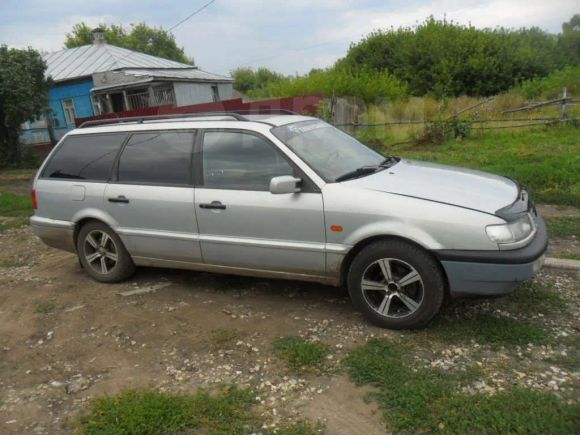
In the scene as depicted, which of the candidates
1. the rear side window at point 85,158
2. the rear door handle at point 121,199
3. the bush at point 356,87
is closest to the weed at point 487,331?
the rear door handle at point 121,199

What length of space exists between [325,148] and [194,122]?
4.05ft

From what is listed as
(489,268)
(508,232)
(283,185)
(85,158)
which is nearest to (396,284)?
(489,268)

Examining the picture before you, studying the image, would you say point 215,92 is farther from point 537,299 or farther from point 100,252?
point 537,299

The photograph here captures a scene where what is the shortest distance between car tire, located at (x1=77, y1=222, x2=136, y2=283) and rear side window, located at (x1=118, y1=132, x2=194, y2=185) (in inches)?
24.7

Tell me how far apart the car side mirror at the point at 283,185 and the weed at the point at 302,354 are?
112cm

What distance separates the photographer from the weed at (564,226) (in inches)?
218

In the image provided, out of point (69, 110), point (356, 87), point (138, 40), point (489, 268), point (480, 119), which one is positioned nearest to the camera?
Answer: point (489, 268)

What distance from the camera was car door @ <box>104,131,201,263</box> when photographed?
4375mm

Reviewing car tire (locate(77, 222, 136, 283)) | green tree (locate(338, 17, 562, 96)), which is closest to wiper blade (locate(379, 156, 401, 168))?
car tire (locate(77, 222, 136, 283))

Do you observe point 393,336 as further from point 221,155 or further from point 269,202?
point 221,155

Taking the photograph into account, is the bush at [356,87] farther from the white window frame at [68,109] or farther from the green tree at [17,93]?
the white window frame at [68,109]

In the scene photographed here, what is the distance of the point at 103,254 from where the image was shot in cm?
506

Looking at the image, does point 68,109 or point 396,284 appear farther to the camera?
point 68,109

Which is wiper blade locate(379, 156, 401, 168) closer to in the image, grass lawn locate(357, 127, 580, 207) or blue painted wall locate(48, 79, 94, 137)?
grass lawn locate(357, 127, 580, 207)
